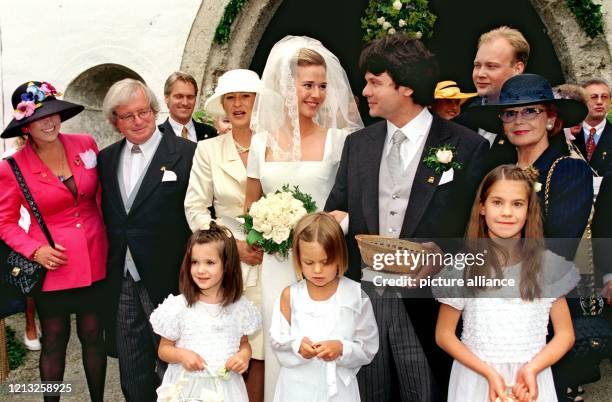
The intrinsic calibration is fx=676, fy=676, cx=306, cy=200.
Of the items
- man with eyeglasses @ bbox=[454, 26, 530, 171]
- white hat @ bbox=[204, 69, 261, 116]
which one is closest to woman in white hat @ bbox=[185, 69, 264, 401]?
white hat @ bbox=[204, 69, 261, 116]

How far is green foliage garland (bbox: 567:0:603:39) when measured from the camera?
6656 millimetres

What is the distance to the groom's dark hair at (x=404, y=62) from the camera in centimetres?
350

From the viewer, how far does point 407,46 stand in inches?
138

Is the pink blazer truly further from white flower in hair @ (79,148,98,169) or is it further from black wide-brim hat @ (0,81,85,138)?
black wide-brim hat @ (0,81,85,138)

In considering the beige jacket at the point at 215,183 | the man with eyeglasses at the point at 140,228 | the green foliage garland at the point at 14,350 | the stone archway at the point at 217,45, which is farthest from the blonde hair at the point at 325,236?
the stone archway at the point at 217,45

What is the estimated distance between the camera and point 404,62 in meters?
3.50

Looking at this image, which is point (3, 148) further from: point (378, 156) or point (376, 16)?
point (378, 156)

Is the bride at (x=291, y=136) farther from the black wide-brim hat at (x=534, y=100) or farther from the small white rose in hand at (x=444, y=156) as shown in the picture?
the black wide-brim hat at (x=534, y=100)

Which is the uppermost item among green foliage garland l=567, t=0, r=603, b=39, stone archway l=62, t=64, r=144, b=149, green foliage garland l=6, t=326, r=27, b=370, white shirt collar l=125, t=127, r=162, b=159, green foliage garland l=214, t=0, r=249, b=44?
green foliage garland l=214, t=0, r=249, b=44

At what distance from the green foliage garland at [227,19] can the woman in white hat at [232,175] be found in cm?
333

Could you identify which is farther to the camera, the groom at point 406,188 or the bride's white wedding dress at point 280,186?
the bride's white wedding dress at point 280,186

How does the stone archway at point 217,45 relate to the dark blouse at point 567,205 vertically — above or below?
above

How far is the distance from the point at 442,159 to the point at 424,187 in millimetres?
170

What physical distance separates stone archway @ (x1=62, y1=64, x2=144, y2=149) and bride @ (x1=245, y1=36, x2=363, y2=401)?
4.36 metres
